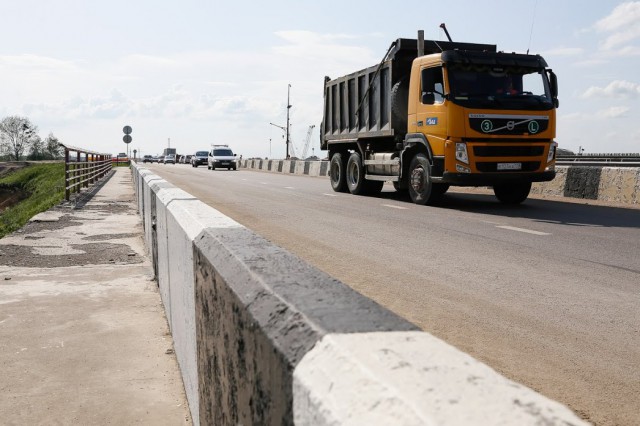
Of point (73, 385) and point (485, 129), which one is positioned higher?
point (485, 129)

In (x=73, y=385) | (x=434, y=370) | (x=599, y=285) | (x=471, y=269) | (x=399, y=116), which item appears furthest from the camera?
(x=399, y=116)

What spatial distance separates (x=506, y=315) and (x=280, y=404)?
3711mm

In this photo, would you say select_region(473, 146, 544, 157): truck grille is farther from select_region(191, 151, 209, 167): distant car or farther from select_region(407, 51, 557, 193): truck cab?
select_region(191, 151, 209, 167): distant car

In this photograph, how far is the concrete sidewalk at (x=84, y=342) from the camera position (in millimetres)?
3549

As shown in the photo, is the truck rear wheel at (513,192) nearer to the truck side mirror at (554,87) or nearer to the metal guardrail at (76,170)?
the truck side mirror at (554,87)

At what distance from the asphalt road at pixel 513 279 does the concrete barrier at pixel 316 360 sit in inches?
71.0

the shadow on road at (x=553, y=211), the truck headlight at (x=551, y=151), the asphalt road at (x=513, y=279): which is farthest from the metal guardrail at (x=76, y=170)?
the truck headlight at (x=551, y=151)

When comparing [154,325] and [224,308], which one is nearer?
[224,308]

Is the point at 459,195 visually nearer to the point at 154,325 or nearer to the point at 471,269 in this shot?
the point at 471,269

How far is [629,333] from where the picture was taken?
170 inches

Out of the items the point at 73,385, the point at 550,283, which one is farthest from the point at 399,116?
the point at 73,385

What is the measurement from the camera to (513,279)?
604 cm

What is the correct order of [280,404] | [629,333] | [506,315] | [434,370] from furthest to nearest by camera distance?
[506,315], [629,333], [280,404], [434,370]

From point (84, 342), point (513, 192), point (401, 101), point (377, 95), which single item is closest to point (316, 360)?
point (84, 342)
